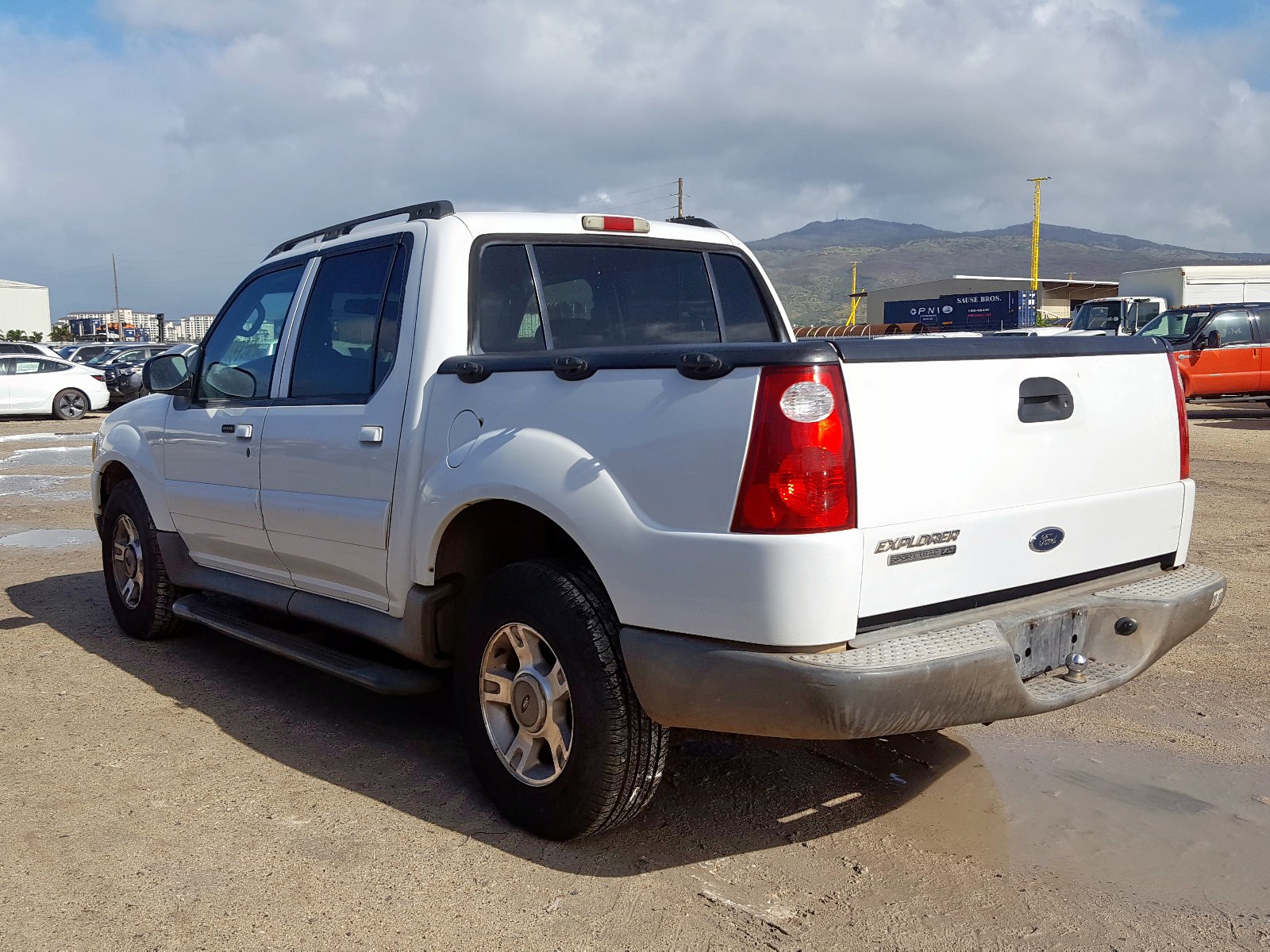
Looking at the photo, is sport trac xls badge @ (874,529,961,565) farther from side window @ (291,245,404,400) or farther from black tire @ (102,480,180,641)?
black tire @ (102,480,180,641)

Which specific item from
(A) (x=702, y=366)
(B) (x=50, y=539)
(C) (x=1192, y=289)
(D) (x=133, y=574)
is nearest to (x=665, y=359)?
(A) (x=702, y=366)

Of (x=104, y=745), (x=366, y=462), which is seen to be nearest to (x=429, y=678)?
(x=366, y=462)

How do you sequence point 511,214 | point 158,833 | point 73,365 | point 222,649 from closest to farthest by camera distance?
1. point 158,833
2. point 511,214
3. point 222,649
4. point 73,365

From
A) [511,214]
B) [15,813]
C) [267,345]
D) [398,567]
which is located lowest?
[15,813]

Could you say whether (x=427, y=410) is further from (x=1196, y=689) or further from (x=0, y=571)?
(x=0, y=571)

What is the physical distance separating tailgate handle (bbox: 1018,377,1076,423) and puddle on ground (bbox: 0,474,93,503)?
34.6 ft

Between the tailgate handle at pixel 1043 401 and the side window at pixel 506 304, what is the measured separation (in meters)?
1.75

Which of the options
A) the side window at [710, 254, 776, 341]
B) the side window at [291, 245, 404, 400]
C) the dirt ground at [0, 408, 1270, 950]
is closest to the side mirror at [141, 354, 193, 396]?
the side window at [291, 245, 404, 400]

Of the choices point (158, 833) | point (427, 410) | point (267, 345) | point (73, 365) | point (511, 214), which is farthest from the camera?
point (73, 365)

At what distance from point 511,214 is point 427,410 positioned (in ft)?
3.04

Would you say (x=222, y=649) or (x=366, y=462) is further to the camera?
(x=222, y=649)

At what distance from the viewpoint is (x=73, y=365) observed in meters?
24.2

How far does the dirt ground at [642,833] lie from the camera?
10.5ft

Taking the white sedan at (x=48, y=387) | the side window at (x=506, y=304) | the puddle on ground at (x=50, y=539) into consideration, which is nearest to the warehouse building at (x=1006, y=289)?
the white sedan at (x=48, y=387)
